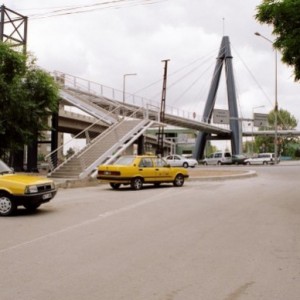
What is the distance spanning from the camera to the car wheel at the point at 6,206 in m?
11.3

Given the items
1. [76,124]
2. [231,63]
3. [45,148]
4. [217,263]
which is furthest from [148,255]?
[45,148]

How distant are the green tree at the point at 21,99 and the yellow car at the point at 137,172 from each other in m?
4.24

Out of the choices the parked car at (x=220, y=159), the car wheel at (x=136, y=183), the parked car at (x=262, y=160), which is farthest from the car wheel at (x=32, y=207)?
the parked car at (x=220, y=159)

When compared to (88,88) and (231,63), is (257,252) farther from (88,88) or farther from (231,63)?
(231,63)

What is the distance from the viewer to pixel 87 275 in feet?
18.8

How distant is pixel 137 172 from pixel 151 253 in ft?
41.4

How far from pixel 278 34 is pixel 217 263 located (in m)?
8.33

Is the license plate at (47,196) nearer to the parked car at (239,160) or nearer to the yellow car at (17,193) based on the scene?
the yellow car at (17,193)

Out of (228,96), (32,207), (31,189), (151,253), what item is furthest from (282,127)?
(151,253)

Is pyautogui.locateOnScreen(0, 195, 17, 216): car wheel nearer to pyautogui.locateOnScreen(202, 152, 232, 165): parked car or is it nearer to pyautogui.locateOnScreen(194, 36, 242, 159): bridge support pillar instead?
pyautogui.locateOnScreen(202, 152, 232, 165): parked car

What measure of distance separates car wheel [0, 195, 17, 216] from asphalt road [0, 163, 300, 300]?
243 mm

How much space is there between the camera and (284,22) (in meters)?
12.3

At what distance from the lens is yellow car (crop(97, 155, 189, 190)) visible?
19344 millimetres

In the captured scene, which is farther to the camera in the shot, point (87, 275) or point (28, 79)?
point (28, 79)
